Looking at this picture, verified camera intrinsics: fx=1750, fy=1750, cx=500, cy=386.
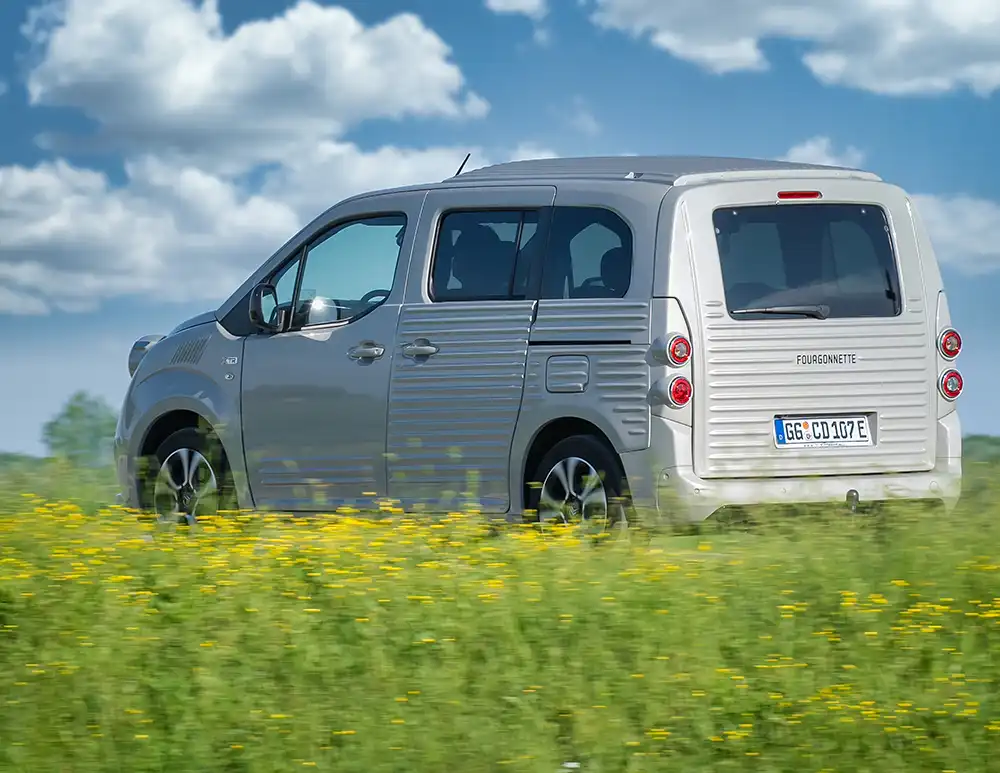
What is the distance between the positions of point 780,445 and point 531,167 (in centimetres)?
243

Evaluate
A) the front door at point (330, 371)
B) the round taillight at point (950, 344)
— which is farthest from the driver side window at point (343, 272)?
the round taillight at point (950, 344)

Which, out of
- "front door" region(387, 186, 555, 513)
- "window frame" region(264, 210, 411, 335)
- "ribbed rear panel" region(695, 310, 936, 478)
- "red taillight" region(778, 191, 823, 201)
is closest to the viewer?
"ribbed rear panel" region(695, 310, 936, 478)

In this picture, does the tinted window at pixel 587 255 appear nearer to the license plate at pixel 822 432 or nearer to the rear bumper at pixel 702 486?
the rear bumper at pixel 702 486

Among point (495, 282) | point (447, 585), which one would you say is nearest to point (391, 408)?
point (495, 282)

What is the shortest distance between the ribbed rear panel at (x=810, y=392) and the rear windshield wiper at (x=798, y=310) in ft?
0.19

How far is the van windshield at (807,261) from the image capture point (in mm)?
9375

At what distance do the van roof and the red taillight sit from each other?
0.12m

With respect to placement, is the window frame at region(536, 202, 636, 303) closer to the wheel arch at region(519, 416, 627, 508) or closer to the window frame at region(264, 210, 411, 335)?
the wheel arch at region(519, 416, 627, 508)

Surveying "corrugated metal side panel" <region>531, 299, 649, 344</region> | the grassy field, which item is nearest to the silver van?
"corrugated metal side panel" <region>531, 299, 649, 344</region>

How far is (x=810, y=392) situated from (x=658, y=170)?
1.52 m

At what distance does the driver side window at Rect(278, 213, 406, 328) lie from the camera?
10430mm

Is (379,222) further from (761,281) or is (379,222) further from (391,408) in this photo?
(761,281)

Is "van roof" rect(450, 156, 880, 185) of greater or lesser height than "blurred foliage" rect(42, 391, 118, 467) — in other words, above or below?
above

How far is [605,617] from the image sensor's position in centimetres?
709
